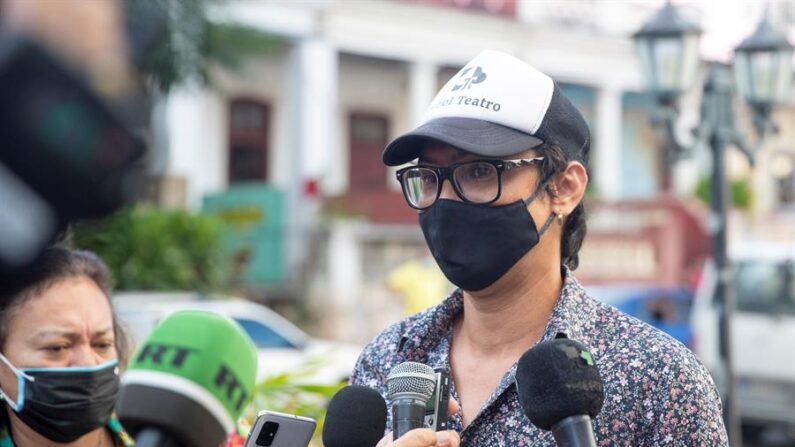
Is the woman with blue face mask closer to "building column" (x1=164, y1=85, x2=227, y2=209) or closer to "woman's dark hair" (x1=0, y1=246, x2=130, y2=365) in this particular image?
"woman's dark hair" (x1=0, y1=246, x2=130, y2=365)

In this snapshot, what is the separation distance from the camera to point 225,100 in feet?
68.4

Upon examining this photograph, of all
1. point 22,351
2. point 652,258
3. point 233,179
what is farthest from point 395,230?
point 22,351

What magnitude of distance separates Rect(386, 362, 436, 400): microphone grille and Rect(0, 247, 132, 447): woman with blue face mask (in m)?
1.17

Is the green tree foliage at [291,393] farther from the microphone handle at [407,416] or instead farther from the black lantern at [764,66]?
the black lantern at [764,66]

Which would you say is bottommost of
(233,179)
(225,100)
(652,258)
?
(652,258)

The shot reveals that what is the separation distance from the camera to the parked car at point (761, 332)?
11023 mm

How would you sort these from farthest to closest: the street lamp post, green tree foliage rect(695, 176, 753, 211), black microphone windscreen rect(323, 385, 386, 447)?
green tree foliage rect(695, 176, 753, 211), the street lamp post, black microphone windscreen rect(323, 385, 386, 447)

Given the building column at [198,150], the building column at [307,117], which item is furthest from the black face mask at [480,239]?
the building column at [307,117]

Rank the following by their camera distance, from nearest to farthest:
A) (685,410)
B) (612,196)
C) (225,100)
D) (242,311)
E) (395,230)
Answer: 1. (685,410)
2. (242,311)
3. (395,230)
4. (225,100)
5. (612,196)

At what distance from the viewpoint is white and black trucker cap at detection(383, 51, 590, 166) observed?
220 cm

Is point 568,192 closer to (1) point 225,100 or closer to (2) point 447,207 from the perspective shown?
(2) point 447,207

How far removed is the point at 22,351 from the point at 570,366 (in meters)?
1.64

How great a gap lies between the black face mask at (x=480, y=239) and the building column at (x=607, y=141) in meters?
22.8

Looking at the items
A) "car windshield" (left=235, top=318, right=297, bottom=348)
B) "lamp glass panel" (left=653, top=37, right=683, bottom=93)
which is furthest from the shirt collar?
"car windshield" (left=235, top=318, right=297, bottom=348)
